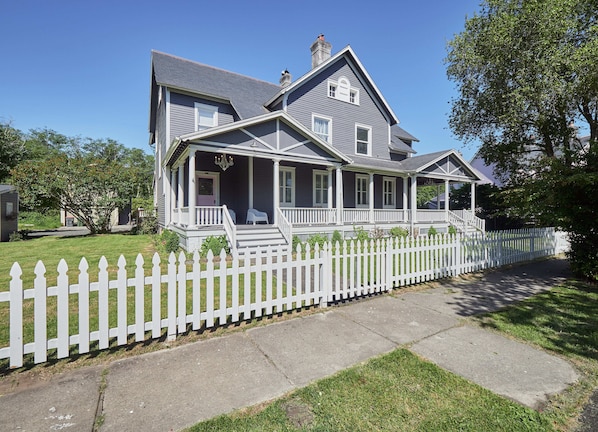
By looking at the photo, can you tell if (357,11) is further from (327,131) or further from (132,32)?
(132,32)

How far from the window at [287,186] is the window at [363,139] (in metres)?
5.20

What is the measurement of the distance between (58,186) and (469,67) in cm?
2387

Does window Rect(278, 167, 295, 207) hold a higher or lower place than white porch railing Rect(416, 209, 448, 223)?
higher

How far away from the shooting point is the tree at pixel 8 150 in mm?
26422

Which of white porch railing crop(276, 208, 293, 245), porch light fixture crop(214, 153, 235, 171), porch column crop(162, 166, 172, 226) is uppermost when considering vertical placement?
porch light fixture crop(214, 153, 235, 171)

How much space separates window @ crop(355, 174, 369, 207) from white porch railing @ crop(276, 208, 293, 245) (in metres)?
7.12

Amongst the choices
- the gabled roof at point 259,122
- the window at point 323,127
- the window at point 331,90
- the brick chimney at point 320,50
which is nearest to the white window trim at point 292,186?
the gabled roof at point 259,122

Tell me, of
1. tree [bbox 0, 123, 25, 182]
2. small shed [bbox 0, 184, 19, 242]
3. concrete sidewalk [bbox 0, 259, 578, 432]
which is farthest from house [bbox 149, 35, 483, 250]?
tree [bbox 0, 123, 25, 182]

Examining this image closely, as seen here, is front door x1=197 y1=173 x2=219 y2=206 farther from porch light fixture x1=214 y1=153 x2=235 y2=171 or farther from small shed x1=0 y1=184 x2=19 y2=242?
small shed x1=0 y1=184 x2=19 y2=242

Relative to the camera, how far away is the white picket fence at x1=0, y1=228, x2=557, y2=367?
296 cm

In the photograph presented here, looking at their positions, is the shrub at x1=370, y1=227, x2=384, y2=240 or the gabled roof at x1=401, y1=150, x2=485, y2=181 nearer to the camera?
the shrub at x1=370, y1=227, x2=384, y2=240

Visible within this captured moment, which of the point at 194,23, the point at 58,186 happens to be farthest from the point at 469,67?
the point at 58,186

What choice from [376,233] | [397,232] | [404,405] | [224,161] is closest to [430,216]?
[397,232]

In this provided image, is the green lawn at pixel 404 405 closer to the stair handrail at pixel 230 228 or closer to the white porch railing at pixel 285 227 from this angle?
the stair handrail at pixel 230 228
